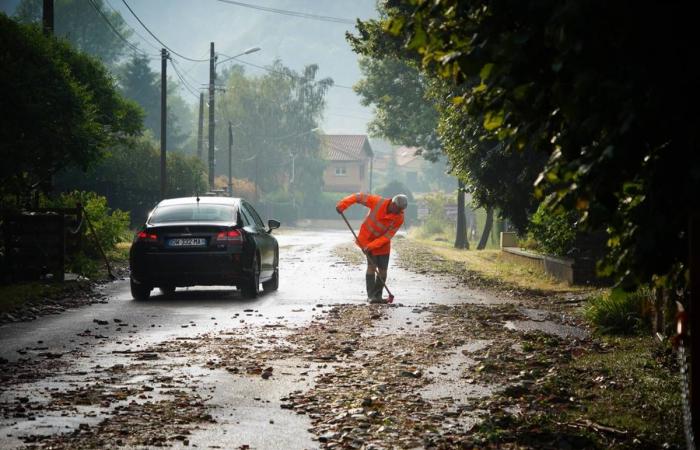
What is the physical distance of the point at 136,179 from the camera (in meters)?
47.8

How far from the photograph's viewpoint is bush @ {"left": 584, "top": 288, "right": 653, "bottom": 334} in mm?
11812

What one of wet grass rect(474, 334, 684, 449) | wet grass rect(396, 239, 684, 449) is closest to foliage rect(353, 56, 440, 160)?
wet grass rect(396, 239, 684, 449)

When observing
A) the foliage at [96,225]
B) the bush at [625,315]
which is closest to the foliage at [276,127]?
the foliage at [96,225]

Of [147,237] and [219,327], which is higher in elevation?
[147,237]

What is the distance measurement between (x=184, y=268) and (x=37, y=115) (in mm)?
4998

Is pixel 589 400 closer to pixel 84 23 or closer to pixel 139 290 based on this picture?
pixel 139 290

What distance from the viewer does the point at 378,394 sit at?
324 inches

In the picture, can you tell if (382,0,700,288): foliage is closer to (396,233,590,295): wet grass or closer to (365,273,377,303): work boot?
(365,273,377,303): work boot

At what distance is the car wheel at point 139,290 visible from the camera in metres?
17.2

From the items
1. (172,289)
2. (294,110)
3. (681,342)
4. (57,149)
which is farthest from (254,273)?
(294,110)

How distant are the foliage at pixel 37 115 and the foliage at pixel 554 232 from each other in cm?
887

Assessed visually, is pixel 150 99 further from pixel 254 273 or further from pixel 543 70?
pixel 543 70

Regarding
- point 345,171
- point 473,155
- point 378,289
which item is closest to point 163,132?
point 473,155

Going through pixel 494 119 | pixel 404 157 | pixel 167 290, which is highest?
pixel 404 157
